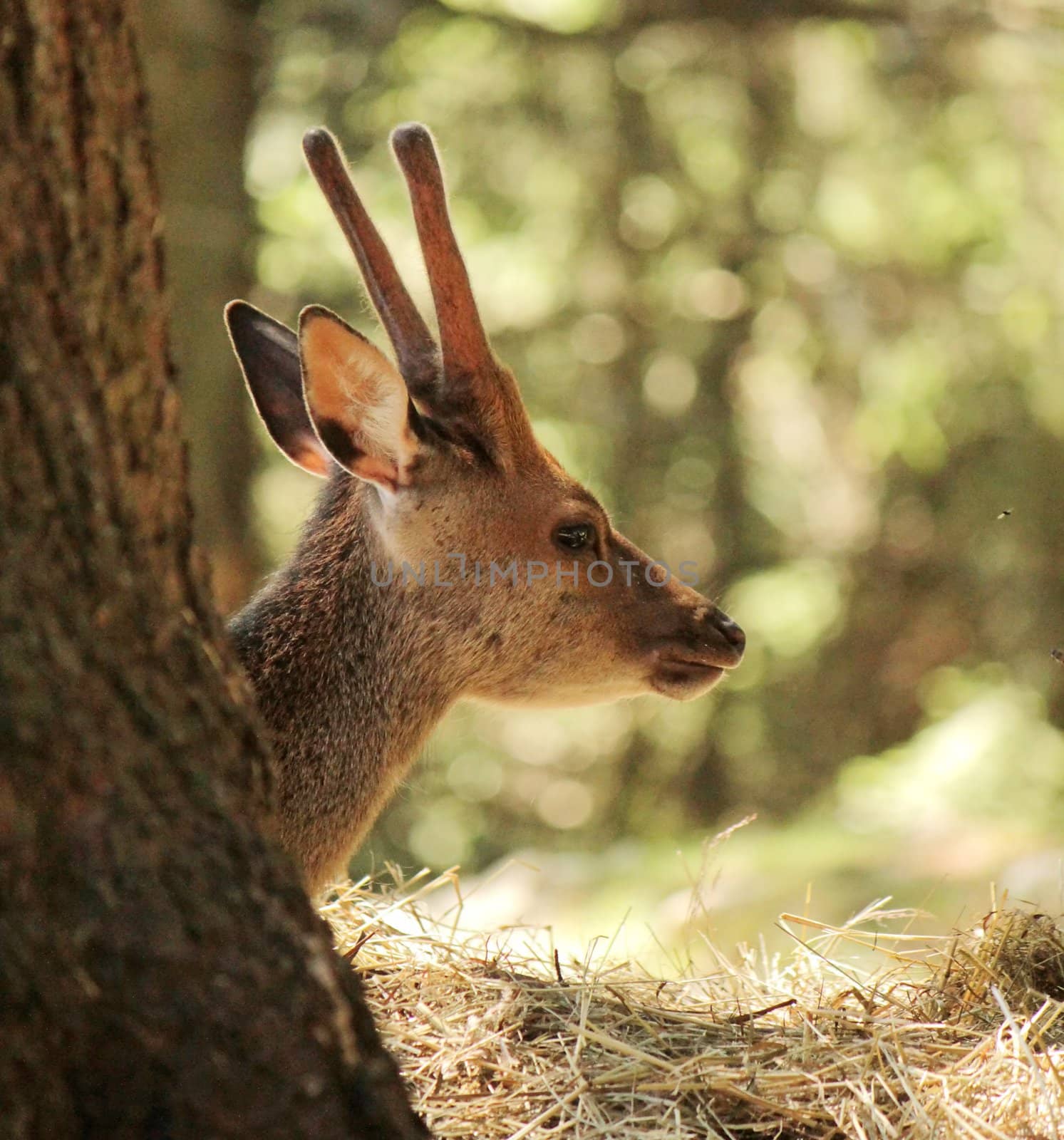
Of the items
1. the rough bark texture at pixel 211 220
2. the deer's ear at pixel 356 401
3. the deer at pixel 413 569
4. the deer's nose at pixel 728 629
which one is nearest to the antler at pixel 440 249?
the deer at pixel 413 569

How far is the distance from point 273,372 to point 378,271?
0.46 metres

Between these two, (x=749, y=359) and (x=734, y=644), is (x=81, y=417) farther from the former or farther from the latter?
(x=749, y=359)

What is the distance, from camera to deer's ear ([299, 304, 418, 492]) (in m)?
3.83

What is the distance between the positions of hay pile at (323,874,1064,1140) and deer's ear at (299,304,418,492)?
1.28 m

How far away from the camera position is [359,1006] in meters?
2.47

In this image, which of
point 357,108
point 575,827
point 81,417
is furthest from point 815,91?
point 81,417

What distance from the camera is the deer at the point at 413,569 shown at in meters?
3.97

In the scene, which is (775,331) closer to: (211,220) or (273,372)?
(211,220)

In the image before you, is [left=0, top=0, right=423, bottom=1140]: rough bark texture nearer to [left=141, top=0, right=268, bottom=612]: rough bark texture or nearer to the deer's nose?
the deer's nose

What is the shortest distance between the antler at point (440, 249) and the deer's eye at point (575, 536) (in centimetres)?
55

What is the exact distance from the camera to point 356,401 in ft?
13.0

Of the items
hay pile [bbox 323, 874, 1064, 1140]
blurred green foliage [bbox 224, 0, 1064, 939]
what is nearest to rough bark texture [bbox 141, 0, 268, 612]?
blurred green foliage [bbox 224, 0, 1064, 939]

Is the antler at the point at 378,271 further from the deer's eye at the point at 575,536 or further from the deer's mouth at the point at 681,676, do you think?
the deer's mouth at the point at 681,676

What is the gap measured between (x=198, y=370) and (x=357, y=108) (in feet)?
6.51
